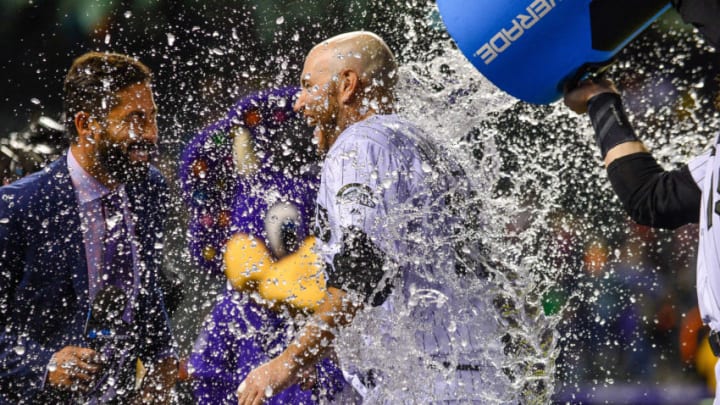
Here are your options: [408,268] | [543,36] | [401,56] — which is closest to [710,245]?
[543,36]

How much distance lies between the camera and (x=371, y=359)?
2166 millimetres

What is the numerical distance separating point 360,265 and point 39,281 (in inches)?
61.8

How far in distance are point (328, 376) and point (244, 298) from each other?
3.54 feet

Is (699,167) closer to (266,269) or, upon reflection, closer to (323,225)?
(323,225)

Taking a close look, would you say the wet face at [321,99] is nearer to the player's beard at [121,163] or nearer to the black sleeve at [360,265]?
the black sleeve at [360,265]

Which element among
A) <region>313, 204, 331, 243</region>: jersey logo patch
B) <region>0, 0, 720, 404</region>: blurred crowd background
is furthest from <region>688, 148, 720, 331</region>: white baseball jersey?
<region>0, 0, 720, 404</region>: blurred crowd background

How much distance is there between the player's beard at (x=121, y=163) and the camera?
312 centimetres

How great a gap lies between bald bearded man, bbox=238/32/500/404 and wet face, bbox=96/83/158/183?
1.33m

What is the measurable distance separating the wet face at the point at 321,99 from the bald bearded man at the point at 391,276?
0.29 meters

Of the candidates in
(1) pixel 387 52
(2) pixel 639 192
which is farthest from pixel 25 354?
(2) pixel 639 192

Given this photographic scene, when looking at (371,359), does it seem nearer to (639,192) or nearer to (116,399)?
(639,192)

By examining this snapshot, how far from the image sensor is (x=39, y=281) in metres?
2.89

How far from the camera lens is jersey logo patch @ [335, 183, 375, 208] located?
1983mm

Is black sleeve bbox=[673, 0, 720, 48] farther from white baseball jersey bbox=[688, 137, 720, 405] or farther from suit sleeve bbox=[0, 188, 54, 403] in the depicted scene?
suit sleeve bbox=[0, 188, 54, 403]
